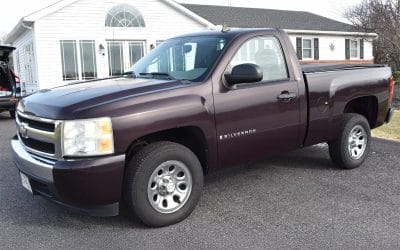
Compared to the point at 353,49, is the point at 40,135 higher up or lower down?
lower down

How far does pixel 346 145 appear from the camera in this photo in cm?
595

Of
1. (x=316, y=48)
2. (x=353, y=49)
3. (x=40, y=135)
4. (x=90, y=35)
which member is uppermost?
(x=90, y=35)

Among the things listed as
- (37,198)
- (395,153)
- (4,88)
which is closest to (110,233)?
(37,198)

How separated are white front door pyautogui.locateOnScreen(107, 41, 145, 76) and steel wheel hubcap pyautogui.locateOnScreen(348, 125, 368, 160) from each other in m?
15.3

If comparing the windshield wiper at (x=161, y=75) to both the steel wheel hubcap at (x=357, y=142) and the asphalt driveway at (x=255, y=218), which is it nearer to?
the asphalt driveway at (x=255, y=218)

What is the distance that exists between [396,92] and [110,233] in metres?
16.7

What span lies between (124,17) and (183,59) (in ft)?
53.6

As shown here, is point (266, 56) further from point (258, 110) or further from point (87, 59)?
point (87, 59)

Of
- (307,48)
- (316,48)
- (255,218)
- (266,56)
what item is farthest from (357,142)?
(316,48)

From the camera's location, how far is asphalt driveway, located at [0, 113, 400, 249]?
393 centimetres

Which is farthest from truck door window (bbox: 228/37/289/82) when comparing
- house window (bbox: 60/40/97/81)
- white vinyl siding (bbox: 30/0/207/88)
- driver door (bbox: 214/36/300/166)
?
house window (bbox: 60/40/97/81)

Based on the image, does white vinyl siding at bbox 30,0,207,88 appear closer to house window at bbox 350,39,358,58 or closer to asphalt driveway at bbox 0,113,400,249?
asphalt driveway at bbox 0,113,400,249

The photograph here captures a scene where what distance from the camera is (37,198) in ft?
16.9

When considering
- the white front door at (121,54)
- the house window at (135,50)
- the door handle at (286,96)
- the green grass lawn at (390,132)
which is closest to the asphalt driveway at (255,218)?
the door handle at (286,96)
